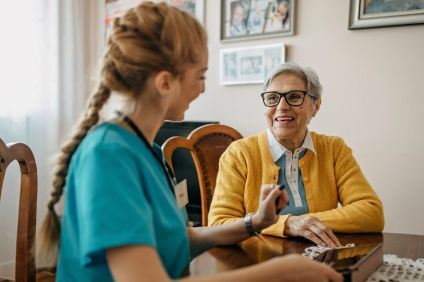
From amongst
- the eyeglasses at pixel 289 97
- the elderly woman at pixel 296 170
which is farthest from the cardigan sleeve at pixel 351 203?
the eyeglasses at pixel 289 97

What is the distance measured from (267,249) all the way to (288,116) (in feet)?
2.21

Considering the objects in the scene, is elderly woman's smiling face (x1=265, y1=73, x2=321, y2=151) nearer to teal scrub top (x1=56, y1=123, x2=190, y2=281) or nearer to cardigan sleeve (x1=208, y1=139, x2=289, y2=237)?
cardigan sleeve (x1=208, y1=139, x2=289, y2=237)

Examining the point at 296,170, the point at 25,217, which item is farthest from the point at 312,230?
the point at 25,217

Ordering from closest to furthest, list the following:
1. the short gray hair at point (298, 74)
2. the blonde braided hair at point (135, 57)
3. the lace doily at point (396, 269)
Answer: the blonde braided hair at point (135, 57) → the lace doily at point (396, 269) → the short gray hair at point (298, 74)

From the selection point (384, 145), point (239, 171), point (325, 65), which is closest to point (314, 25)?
point (325, 65)

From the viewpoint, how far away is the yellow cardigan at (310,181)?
1.43 m

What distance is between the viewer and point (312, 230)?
1.23 metres

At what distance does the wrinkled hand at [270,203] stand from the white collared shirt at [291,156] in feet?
1.55

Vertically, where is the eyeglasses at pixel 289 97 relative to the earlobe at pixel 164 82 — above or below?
below

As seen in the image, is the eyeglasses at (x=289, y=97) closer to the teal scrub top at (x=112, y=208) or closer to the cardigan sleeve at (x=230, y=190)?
the cardigan sleeve at (x=230, y=190)

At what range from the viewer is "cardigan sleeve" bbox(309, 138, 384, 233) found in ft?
4.43

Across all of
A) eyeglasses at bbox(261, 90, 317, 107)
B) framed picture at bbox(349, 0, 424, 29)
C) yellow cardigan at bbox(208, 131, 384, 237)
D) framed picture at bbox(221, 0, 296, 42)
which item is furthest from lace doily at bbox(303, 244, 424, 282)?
framed picture at bbox(221, 0, 296, 42)

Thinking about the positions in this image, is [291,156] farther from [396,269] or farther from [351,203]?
[396,269]

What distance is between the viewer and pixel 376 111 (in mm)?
2395
